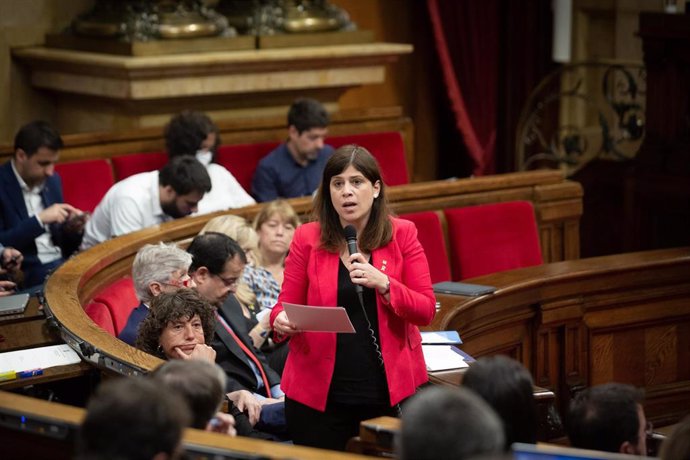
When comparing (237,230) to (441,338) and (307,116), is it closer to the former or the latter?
(441,338)

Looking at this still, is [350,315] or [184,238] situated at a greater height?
[350,315]

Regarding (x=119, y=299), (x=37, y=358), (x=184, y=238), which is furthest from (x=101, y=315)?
(x=184, y=238)

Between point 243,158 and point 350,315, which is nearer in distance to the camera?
point 350,315

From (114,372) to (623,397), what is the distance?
1213 millimetres

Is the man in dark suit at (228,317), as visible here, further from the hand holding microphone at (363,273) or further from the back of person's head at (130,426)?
the back of person's head at (130,426)

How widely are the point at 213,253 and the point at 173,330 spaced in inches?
23.6

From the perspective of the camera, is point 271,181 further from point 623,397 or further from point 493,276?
point 623,397

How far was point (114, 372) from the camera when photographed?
293cm

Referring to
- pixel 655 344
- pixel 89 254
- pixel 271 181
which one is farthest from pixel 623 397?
pixel 271 181

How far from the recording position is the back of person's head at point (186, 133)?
5.69 meters

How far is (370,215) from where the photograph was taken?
10.5 ft

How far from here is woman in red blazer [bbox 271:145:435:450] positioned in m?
3.12

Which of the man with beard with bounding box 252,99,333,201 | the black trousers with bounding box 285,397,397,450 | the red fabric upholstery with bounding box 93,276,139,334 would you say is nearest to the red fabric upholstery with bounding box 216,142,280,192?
the man with beard with bounding box 252,99,333,201

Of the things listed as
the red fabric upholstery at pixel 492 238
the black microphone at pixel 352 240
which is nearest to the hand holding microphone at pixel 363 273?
the black microphone at pixel 352 240
